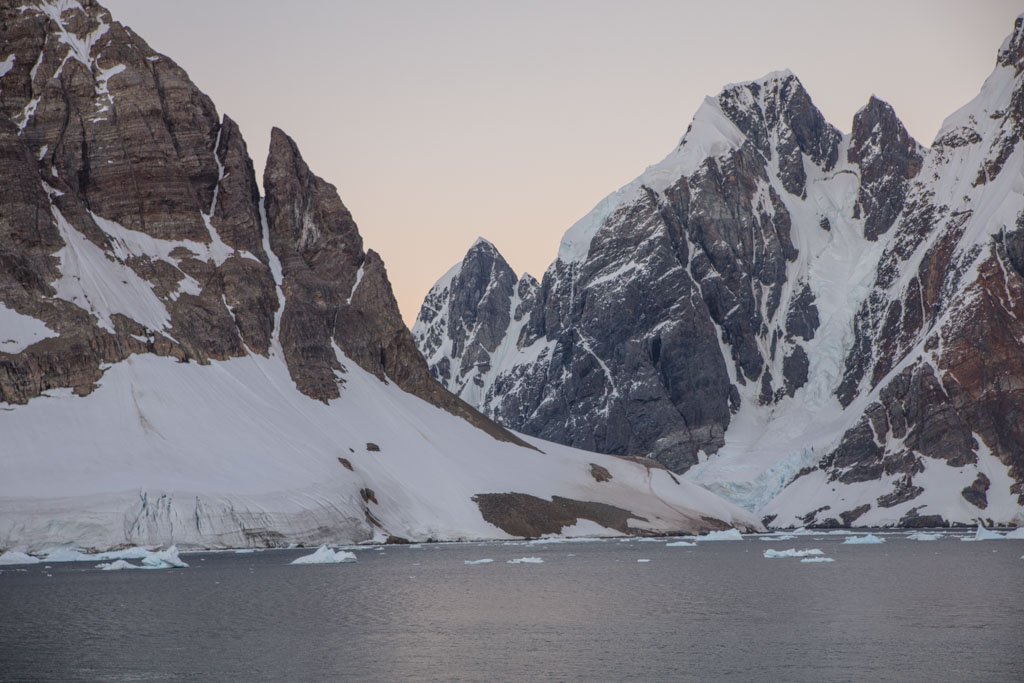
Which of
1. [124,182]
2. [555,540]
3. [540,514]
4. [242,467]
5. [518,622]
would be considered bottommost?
[518,622]

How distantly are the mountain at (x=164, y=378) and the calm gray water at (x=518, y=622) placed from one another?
22594 millimetres

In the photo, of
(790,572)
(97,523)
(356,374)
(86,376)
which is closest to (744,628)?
(790,572)

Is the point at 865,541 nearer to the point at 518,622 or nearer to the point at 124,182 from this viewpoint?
the point at 518,622

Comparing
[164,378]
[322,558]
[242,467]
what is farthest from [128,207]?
[322,558]

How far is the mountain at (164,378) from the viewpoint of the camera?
131 m

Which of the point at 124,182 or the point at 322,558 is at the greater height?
the point at 124,182

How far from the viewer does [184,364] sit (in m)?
163

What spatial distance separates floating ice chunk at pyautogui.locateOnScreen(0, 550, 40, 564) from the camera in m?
113

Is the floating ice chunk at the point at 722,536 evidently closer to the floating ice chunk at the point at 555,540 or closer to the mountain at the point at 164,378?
the mountain at the point at 164,378

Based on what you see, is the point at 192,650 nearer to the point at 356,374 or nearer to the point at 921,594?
the point at 921,594

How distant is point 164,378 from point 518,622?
10288 cm

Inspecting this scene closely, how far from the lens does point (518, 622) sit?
6444 cm

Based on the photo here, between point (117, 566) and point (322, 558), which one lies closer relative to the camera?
point (117, 566)

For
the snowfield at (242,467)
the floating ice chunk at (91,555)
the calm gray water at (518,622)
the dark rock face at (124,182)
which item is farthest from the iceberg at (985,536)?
the dark rock face at (124,182)
